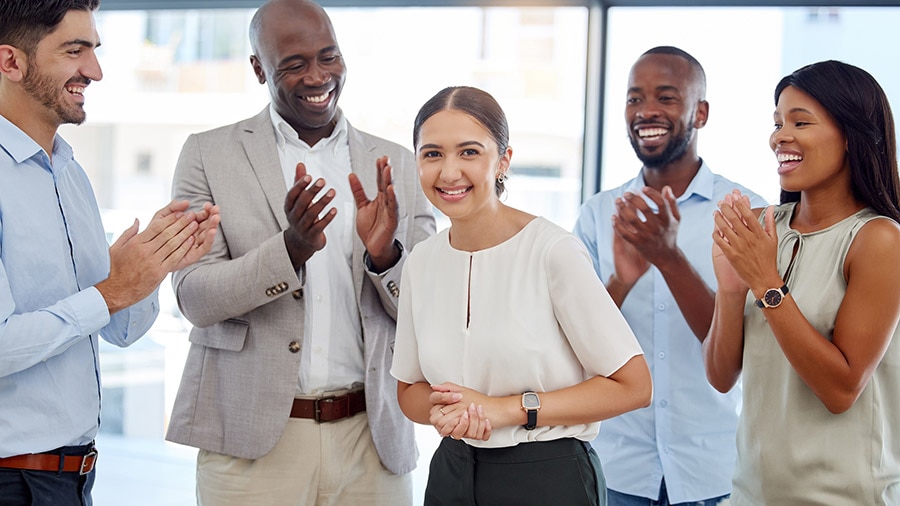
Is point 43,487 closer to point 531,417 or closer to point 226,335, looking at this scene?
point 226,335

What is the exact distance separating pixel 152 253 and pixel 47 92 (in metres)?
0.42

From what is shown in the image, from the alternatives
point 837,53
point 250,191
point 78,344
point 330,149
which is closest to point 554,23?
point 837,53

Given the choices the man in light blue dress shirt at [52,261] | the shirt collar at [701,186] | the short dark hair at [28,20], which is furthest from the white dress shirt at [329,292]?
the shirt collar at [701,186]

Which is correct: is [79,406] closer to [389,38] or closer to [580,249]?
[580,249]

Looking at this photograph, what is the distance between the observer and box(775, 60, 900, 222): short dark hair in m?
1.98

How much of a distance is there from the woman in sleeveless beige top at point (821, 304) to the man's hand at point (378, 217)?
0.80 m

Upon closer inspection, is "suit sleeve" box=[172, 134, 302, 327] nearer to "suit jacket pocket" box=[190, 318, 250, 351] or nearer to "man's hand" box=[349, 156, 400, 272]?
"suit jacket pocket" box=[190, 318, 250, 351]

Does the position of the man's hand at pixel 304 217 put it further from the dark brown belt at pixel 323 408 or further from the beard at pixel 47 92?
the beard at pixel 47 92

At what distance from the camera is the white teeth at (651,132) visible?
270cm

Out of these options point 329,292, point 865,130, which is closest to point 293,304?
point 329,292

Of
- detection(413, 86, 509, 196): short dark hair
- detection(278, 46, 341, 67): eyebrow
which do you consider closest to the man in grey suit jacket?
detection(278, 46, 341, 67): eyebrow

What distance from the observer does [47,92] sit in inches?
80.8

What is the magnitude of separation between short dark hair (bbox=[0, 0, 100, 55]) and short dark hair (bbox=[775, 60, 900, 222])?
1668 mm

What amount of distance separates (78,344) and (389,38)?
8.35ft
